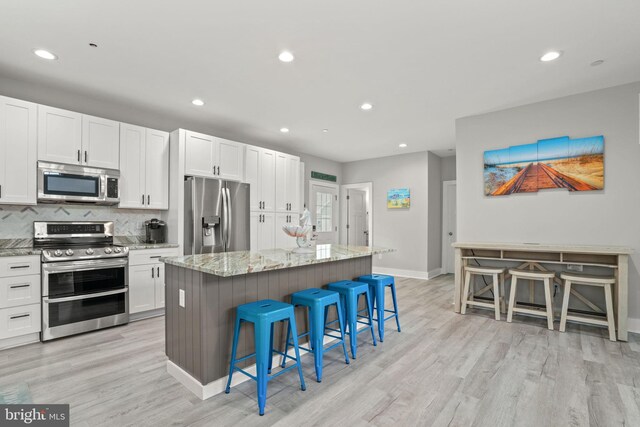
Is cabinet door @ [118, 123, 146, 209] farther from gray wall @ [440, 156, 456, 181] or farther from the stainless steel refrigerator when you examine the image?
gray wall @ [440, 156, 456, 181]

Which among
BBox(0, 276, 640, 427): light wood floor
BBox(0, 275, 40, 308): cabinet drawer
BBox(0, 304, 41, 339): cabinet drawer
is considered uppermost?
BBox(0, 275, 40, 308): cabinet drawer

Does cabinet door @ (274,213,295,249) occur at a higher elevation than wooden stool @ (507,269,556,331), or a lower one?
higher

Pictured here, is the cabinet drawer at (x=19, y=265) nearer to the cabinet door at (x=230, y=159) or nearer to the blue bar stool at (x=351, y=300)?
the cabinet door at (x=230, y=159)

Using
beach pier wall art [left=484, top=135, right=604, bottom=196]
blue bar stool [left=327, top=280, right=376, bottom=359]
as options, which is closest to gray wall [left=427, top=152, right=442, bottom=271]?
beach pier wall art [left=484, top=135, right=604, bottom=196]

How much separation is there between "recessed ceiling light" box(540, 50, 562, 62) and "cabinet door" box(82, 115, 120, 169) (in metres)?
4.56

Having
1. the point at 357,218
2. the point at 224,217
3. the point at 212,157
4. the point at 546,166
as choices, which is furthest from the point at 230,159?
the point at 546,166

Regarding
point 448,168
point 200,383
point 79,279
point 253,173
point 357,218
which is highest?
point 448,168

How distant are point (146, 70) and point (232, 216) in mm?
2119

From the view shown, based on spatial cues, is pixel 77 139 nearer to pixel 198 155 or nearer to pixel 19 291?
pixel 198 155

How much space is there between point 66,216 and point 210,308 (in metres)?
2.69

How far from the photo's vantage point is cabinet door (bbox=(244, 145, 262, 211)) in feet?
16.1

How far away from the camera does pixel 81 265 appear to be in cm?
329

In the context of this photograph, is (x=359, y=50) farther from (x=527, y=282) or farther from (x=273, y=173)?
(x=527, y=282)

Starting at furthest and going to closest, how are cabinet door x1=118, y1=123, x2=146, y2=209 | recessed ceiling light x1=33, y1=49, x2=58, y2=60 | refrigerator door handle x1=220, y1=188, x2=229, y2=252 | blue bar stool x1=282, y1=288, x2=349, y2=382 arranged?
1. refrigerator door handle x1=220, y1=188, x2=229, y2=252
2. cabinet door x1=118, y1=123, x2=146, y2=209
3. recessed ceiling light x1=33, y1=49, x2=58, y2=60
4. blue bar stool x1=282, y1=288, x2=349, y2=382
